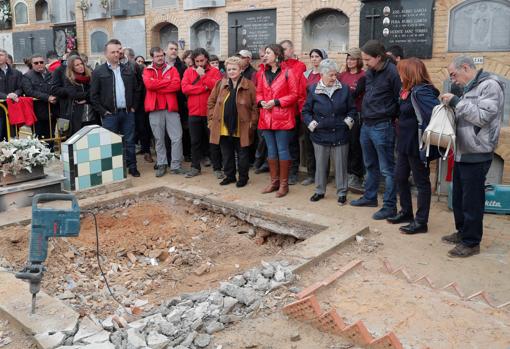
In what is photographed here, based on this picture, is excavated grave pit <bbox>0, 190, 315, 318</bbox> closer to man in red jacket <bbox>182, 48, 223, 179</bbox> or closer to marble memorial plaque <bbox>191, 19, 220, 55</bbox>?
man in red jacket <bbox>182, 48, 223, 179</bbox>

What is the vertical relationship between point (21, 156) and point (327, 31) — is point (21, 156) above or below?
below

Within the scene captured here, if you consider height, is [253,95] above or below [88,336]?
above

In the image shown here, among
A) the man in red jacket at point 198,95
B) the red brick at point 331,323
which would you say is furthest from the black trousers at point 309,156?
Answer: the red brick at point 331,323

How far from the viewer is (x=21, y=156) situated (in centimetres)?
636

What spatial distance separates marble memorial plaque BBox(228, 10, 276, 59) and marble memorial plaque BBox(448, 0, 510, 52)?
3.26 meters

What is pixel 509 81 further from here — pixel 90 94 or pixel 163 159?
pixel 90 94

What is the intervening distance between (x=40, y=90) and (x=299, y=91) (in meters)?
4.62

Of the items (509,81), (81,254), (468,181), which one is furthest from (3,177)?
(509,81)

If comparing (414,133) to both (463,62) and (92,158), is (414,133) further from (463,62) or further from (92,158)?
(92,158)

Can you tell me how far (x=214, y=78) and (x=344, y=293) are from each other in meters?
4.42

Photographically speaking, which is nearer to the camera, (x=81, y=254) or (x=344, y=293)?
(x=344, y=293)

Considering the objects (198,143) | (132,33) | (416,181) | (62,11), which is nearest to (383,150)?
(416,181)

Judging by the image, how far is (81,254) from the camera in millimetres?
5719

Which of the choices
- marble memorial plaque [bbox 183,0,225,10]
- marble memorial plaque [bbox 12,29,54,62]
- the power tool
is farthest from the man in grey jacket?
marble memorial plaque [bbox 12,29,54,62]
